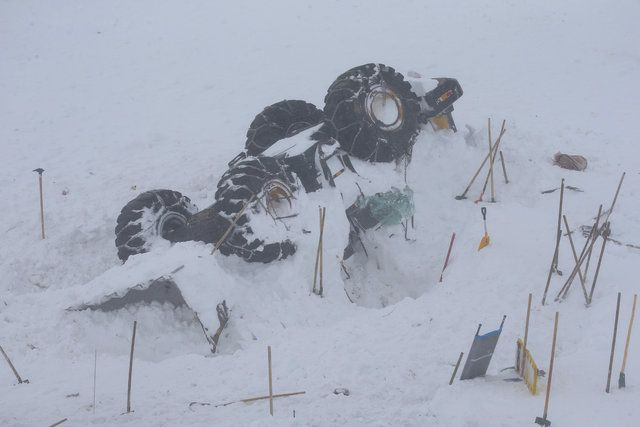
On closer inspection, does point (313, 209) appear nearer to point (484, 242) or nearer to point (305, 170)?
point (305, 170)

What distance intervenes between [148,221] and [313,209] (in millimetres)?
1970

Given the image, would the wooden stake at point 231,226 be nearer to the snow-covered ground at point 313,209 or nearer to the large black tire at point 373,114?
the snow-covered ground at point 313,209

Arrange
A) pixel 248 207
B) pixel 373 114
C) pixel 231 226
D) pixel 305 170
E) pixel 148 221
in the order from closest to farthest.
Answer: pixel 231 226 → pixel 248 207 → pixel 148 221 → pixel 305 170 → pixel 373 114

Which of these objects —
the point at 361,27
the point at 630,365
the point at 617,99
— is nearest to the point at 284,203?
the point at 630,365

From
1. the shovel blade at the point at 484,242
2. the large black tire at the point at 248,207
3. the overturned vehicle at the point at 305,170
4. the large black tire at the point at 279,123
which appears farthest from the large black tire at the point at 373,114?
the shovel blade at the point at 484,242

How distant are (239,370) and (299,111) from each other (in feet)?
14.9

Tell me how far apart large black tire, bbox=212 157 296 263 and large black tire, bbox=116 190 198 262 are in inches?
29.9

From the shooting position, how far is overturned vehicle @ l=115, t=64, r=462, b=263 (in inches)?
275

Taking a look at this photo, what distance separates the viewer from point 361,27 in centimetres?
1559

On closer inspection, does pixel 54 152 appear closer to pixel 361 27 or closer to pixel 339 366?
pixel 339 366

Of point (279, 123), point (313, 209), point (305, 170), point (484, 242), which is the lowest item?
point (484, 242)

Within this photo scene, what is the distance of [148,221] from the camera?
24.6 feet

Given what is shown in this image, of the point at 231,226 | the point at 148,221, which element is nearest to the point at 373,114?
the point at 231,226

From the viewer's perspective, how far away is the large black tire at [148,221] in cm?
734
